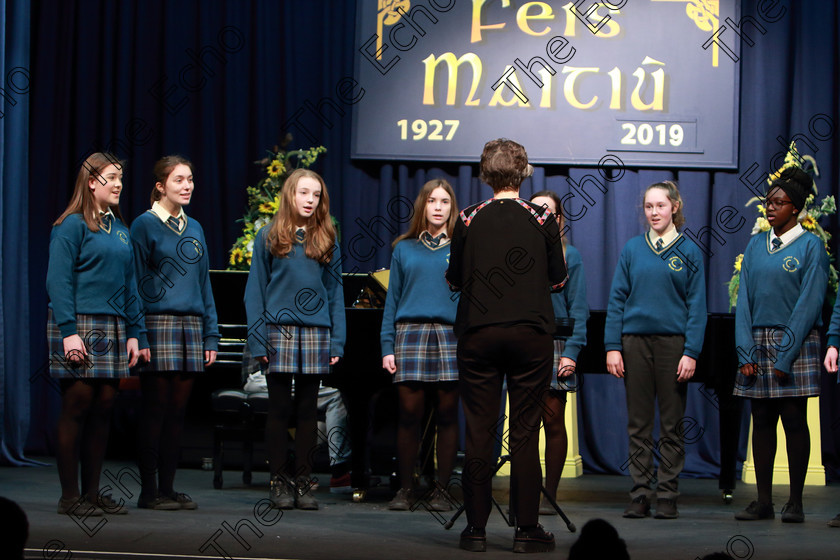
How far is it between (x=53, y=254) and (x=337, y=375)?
127cm

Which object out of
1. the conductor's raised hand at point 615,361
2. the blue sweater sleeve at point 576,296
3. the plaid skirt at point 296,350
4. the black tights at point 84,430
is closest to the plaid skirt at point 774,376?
the conductor's raised hand at point 615,361

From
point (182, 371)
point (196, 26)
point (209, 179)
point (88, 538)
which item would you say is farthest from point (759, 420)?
point (196, 26)

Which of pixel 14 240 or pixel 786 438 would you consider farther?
pixel 14 240

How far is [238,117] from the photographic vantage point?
633 centimetres

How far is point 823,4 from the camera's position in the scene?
6.10m

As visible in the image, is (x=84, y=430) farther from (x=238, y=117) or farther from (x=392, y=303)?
Result: (x=238, y=117)

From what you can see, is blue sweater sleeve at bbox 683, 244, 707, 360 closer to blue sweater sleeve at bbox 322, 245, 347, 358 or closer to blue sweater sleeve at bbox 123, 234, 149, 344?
blue sweater sleeve at bbox 322, 245, 347, 358

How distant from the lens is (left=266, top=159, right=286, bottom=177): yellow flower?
5.97 meters

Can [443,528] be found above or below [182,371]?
below

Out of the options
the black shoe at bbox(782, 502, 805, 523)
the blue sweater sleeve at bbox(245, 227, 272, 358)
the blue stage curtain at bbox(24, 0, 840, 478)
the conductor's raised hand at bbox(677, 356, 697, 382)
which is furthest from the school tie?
the blue stage curtain at bbox(24, 0, 840, 478)

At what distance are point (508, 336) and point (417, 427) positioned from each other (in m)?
1.21

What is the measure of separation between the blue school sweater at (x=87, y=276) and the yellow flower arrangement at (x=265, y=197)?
2153 mm

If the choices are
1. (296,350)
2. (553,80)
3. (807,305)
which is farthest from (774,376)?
(553,80)

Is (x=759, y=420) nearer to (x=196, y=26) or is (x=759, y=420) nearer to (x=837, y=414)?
(x=837, y=414)
